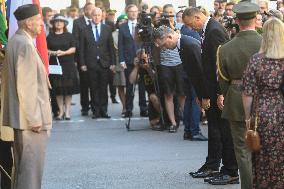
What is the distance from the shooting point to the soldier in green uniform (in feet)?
28.8

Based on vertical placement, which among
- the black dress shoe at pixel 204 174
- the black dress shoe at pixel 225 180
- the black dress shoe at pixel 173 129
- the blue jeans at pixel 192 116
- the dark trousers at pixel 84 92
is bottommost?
the dark trousers at pixel 84 92

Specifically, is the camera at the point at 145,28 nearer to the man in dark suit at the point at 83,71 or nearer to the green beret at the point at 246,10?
the man in dark suit at the point at 83,71

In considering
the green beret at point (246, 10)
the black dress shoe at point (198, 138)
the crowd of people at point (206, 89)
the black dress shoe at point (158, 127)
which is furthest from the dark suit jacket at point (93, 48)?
the green beret at point (246, 10)

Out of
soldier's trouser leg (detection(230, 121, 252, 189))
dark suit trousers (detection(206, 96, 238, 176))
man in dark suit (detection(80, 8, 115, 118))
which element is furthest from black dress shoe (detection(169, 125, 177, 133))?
soldier's trouser leg (detection(230, 121, 252, 189))

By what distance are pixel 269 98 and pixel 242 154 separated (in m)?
1.42

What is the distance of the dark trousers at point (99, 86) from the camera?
18078 mm

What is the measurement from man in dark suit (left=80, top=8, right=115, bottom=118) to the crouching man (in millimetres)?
9513

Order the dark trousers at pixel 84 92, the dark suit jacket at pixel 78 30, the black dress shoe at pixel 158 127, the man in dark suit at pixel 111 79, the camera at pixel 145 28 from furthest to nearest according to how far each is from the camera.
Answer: the man in dark suit at pixel 111 79 → the dark trousers at pixel 84 92 → the dark suit jacket at pixel 78 30 → the black dress shoe at pixel 158 127 → the camera at pixel 145 28

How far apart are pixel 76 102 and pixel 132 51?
500 cm

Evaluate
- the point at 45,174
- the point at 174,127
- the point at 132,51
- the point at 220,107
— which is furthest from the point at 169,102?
the point at 220,107

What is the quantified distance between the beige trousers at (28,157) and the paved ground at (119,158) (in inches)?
71.1

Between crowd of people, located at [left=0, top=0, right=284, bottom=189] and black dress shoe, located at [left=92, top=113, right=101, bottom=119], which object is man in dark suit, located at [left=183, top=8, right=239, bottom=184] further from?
black dress shoe, located at [left=92, top=113, right=101, bottom=119]

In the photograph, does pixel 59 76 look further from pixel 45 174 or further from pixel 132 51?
pixel 45 174

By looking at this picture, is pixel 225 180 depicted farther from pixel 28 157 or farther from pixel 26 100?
pixel 26 100
